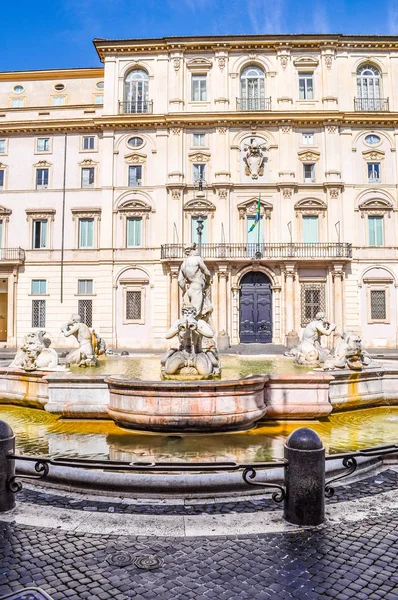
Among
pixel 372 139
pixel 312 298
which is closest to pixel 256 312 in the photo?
pixel 312 298

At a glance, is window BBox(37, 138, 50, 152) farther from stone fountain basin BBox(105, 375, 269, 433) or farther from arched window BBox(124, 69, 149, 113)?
stone fountain basin BBox(105, 375, 269, 433)

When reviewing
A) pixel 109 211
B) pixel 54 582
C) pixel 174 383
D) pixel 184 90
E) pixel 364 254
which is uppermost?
pixel 184 90

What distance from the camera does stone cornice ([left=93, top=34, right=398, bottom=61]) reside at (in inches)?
1117

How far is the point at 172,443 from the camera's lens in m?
6.12

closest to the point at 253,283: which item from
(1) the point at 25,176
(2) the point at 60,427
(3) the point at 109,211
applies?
(3) the point at 109,211

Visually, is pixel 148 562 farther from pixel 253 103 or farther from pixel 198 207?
pixel 253 103

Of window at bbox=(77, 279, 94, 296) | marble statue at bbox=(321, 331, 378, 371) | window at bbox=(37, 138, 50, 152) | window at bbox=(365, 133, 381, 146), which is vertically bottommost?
marble statue at bbox=(321, 331, 378, 371)

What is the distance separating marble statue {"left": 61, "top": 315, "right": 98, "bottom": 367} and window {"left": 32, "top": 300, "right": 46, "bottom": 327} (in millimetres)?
20491

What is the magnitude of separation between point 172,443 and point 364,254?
80.6ft

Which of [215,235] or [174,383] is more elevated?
[215,235]

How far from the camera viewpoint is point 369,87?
1144 inches

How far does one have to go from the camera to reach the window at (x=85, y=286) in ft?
94.7

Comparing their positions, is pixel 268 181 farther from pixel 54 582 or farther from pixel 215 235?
pixel 54 582

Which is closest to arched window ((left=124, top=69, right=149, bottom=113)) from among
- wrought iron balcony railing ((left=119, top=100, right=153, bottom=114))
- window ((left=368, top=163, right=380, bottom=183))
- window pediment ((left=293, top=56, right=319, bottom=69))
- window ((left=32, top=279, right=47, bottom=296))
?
wrought iron balcony railing ((left=119, top=100, right=153, bottom=114))
